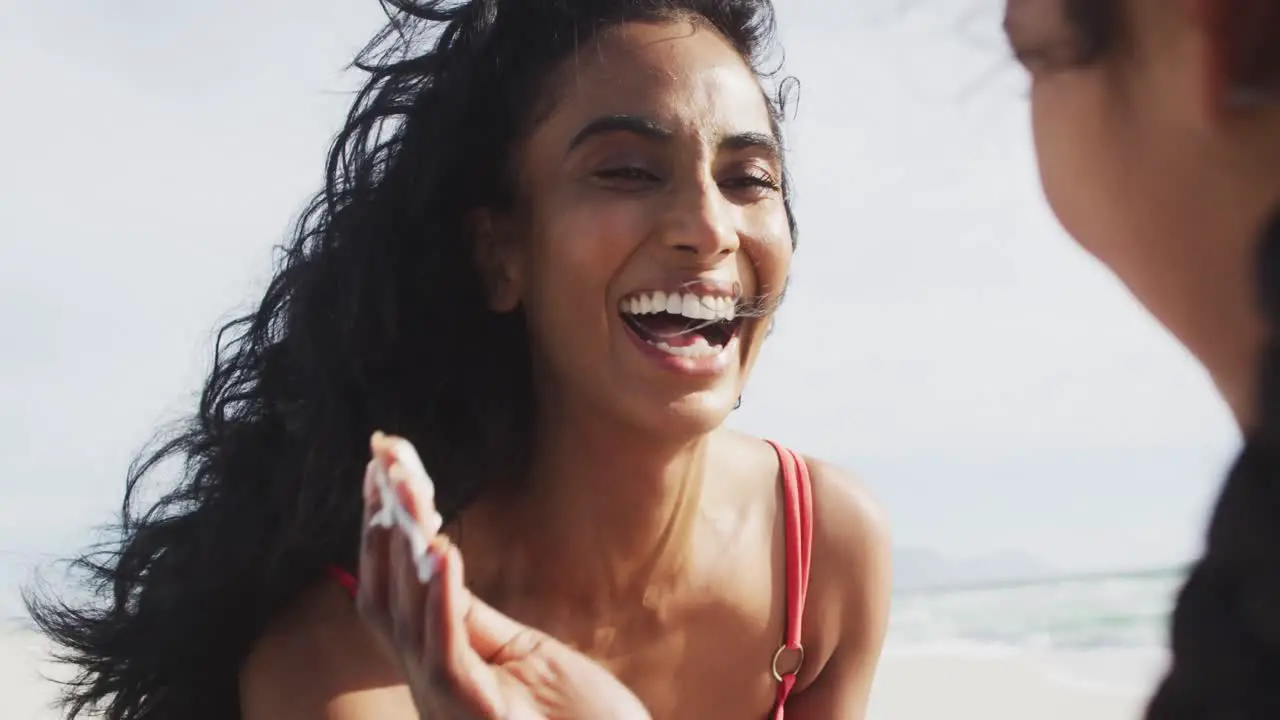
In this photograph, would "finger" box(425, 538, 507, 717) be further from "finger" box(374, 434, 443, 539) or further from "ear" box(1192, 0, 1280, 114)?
"ear" box(1192, 0, 1280, 114)

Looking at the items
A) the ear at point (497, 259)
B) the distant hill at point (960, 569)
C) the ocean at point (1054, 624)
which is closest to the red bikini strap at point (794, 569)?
the ear at point (497, 259)

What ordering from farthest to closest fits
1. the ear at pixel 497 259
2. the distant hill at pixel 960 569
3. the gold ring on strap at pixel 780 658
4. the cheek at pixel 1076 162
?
the distant hill at pixel 960 569 → the gold ring on strap at pixel 780 658 → the ear at pixel 497 259 → the cheek at pixel 1076 162

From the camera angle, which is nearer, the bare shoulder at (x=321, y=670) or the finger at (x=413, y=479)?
the finger at (x=413, y=479)

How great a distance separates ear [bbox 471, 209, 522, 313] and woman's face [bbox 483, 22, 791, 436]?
0.06m

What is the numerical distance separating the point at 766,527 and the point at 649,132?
3.76ft

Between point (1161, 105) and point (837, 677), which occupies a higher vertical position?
point (1161, 105)

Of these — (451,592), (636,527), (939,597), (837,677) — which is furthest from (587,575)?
(939,597)

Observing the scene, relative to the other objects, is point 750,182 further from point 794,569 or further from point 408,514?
point 408,514

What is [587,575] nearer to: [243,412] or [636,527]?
[636,527]

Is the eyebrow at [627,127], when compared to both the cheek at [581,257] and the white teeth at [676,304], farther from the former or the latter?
the white teeth at [676,304]

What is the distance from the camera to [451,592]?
179 cm

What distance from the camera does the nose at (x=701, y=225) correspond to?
3023mm

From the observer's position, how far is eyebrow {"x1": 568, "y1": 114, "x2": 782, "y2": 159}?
121 inches

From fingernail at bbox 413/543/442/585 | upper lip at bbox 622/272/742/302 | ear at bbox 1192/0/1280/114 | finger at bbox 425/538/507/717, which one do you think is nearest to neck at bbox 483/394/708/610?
upper lip at bbox 622/272/742/302
